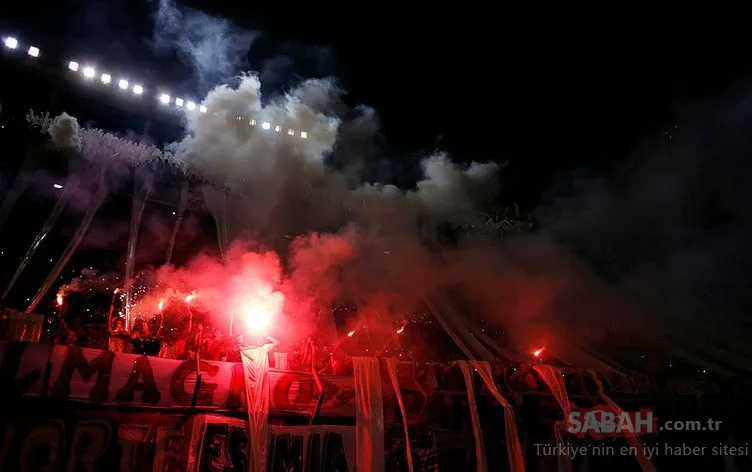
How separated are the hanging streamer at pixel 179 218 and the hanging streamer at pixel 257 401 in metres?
4.56

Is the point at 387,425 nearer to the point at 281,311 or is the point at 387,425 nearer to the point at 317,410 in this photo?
the point at 317,410

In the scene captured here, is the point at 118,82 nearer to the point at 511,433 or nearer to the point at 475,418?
the point at 475,418

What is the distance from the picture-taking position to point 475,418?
711 cm

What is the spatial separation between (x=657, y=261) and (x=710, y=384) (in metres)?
4.08

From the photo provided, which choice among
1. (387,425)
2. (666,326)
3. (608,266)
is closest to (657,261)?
(608,266)

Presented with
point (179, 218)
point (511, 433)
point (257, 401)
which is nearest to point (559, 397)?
point (511, 433)

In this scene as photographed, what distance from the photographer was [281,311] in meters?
8.88

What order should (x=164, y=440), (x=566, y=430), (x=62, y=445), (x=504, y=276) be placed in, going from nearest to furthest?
(x=62, y=445) → (x=164, y=440) → (x=566, y=430) → (x=504, y=276)

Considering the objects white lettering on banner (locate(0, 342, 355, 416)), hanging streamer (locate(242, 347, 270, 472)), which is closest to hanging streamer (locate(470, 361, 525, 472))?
white lettering on banner (locate(0, 342, 355, 416))

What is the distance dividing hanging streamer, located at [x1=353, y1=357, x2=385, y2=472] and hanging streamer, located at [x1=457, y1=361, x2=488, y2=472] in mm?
1418

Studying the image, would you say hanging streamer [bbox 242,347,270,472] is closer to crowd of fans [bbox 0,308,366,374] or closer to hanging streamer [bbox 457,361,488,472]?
crowd of fans [bbox 0,308,366,374]

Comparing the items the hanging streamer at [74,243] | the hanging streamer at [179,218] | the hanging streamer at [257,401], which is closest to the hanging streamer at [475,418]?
the hanging streamer at [257,401]

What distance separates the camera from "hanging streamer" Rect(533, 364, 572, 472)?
753 cm

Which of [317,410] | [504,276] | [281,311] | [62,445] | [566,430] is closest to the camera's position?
[62,445]
